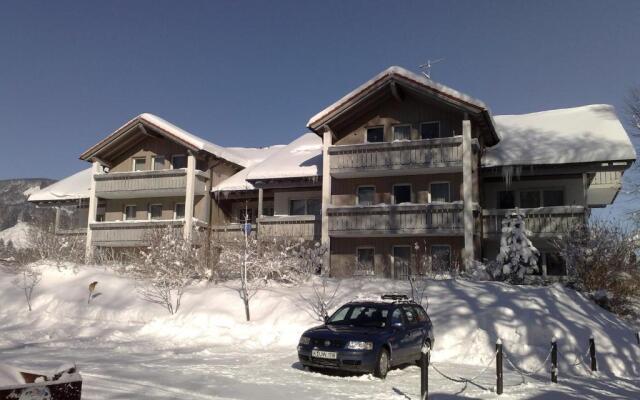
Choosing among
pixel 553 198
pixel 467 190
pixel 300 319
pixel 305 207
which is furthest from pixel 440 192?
pixel 300 319

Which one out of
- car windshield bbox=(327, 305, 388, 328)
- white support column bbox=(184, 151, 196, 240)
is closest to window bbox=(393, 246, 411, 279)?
white support column bbox=(184, 151, 196, 240)

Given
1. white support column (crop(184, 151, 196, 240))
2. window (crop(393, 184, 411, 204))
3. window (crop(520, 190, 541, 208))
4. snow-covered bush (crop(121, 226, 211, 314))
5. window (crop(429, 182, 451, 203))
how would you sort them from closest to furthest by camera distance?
snow-covered bush (crop(121, 226, 211, 314)) < window (crop(429, 182, 451, 203)) < window (crop(520, 190, 541, 208)) < window (crop(393, 184, 411, 204)) < white support column (crop(184, 151, 196, 240))

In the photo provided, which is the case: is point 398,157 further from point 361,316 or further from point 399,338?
point 399,338

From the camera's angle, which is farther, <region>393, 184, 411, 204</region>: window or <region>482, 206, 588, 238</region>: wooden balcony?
<region>393, 184, 411, 204</region>: window

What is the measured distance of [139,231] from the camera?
29172mm

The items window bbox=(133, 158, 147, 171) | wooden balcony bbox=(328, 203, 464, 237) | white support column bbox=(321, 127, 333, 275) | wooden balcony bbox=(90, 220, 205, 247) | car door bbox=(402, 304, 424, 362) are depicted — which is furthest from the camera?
window bbox=(133, 158, 147, 171)

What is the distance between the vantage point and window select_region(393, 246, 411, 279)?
2480 cm

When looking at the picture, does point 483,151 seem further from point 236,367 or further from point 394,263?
point 236,367

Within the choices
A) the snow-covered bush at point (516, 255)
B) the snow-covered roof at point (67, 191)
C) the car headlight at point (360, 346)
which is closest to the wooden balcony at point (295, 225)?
the snow-covered bush at point (516, 255)

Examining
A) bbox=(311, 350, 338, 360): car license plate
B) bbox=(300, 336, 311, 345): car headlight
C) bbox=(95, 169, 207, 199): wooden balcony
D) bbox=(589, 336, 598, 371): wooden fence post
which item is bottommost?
bbox=(589, 336, 598, 371): wooden fence post

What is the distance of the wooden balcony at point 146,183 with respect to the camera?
2984cm

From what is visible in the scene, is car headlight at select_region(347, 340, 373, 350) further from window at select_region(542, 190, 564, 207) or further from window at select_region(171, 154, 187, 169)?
window at select_region(171, 154, 187, 169)

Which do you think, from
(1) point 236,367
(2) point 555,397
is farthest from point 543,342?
(1) point 236,367

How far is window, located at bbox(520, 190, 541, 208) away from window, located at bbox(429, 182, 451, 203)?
3621 mm
